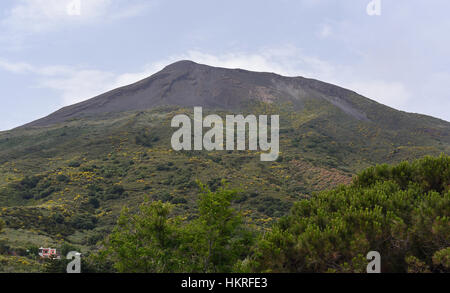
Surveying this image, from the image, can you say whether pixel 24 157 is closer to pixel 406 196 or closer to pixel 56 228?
pixel 56 228

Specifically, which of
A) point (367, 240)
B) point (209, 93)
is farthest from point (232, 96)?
point (367, 240)

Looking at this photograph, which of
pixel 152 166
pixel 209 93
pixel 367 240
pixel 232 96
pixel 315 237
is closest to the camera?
pixel 367 240

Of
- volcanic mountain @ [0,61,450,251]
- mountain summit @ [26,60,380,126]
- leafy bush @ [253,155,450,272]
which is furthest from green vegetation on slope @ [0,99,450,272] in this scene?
leafy bush @ [253,155,450,272]

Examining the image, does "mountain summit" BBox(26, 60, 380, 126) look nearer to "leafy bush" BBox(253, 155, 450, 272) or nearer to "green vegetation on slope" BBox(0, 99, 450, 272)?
"green vegetation on slope" BBox(0, 99, 450, 272)

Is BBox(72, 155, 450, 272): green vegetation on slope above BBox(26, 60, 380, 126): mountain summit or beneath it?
beneath

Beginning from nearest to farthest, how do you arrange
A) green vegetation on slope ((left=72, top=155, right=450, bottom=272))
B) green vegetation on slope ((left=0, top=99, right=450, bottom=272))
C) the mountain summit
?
green vegetation on slope ((left=72, top=155, right=450, bottom=272)) < green vegetation on slope ((left=0, top=99, right=450, bottom=272)) < the mountain summit

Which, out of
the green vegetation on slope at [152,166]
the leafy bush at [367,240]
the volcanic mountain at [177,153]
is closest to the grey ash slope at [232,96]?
the volcanic mountain at [177,153]

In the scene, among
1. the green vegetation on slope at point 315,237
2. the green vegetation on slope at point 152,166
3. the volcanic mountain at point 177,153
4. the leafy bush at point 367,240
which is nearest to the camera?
the leafy bush at point 367,240

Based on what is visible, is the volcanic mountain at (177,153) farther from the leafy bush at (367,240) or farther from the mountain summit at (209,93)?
the leafy bush at (367,240)

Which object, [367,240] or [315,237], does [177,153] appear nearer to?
[315,237]

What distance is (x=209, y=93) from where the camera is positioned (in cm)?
11556

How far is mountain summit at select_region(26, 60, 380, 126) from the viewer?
106 metres

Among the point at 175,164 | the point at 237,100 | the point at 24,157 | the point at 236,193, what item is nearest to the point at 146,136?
the point at 175,164

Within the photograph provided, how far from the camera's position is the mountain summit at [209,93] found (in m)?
106
